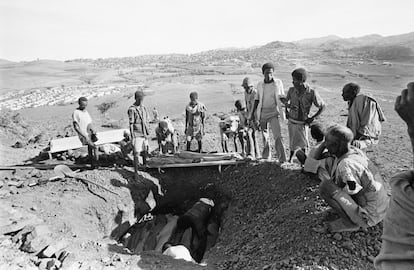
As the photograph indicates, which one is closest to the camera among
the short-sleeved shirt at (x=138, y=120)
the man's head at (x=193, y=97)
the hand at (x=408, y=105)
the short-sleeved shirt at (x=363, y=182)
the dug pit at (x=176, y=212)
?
the hand at (x=408, y=105)

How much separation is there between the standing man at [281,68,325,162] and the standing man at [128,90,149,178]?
103 inches

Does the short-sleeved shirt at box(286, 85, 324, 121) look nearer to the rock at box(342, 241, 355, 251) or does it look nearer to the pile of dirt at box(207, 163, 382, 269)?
the pile of dirt at box(207, 163, 382, 269)

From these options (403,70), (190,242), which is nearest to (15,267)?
(190,242)

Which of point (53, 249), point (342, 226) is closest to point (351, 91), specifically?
point (342, 226)

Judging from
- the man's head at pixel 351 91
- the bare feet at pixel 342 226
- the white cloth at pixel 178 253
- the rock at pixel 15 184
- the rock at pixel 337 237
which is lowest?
the white cloth at pixel 178 253

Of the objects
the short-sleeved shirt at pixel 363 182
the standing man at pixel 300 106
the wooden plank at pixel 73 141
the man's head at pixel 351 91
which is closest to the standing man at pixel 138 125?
the standing man at pixel 300 106

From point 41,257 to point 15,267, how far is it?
28 cm

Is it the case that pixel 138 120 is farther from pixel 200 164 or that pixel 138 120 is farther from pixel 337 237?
pixel 337 237

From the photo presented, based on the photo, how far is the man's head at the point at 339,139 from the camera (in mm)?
3309

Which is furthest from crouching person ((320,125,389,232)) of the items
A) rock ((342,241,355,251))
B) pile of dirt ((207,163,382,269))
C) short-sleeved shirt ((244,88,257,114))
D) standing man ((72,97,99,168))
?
standing man ((72,97,99,168))

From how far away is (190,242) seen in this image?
228 inches

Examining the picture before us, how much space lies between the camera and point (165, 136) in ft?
26.2

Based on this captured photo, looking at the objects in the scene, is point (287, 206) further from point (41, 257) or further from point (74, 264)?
point (41, 257)

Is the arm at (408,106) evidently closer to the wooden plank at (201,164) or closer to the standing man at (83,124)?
the wooden plank at (201,164)
